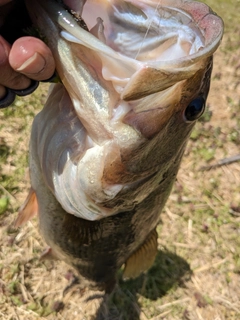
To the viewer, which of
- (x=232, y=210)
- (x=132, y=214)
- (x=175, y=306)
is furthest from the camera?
(x=232, y=210)

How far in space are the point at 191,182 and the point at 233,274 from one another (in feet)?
2.40

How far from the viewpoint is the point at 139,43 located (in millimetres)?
1169

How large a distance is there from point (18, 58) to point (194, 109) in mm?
476

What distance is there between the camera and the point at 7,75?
103 centimetres

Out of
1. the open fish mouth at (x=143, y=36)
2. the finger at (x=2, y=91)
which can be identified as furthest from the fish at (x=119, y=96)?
the finger at (x=2, y=91)

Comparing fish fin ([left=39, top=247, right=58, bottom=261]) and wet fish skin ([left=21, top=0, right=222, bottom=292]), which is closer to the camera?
wet fish skin ([left=21, top=0, right=222, bottom=292])

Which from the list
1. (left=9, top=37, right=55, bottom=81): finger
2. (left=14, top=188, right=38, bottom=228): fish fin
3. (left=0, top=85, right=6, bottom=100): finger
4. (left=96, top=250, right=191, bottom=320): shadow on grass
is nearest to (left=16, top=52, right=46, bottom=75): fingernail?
(left=9, top=37, right=55, bottom=81): finger

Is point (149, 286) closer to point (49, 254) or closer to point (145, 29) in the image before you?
point (49, 254)

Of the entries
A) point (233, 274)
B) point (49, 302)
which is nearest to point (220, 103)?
point (233, 274)

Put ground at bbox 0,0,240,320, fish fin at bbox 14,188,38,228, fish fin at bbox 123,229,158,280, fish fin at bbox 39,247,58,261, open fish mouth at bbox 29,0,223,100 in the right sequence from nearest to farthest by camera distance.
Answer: open fish mouth at bbox 29,0,223,100 → fish fin at bbox 14,188,38,228 → fish fin at bbox 123,229,158,280 → fish fin at bbox 39,247,58,261 → ground at bbox 0,0,240,320

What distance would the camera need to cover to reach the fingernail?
3.22ft

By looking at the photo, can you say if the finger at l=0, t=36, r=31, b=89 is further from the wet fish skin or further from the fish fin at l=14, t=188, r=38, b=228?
the fish fin at l=14, t=188, r=38, b=228

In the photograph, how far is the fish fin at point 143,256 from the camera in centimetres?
202

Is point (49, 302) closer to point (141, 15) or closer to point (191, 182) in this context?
point (191, 182)
